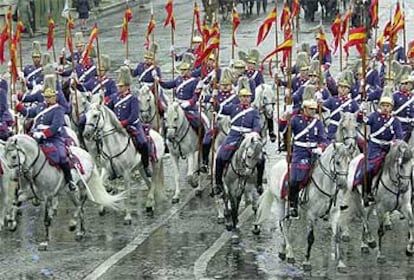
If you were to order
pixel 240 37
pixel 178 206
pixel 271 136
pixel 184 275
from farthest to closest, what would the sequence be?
pixel 240 37, pixel 271 136, pixel 178 206, pixel 184 275

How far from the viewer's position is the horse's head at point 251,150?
21.5m

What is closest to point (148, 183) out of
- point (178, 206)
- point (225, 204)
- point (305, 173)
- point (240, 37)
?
point (178, 206)

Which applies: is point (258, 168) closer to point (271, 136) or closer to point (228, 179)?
point (228, 179)

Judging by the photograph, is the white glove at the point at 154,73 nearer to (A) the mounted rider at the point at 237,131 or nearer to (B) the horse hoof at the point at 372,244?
(A) the mounted rider at the point at 237,131

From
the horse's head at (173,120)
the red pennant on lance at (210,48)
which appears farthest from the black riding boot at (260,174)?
the red pennant on lance at (210,48)

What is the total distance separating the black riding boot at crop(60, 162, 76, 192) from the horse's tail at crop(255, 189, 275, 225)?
10.3 feet

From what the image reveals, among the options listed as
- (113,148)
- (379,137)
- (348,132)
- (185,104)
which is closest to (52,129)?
(113,148)

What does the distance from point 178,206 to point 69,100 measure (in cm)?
412

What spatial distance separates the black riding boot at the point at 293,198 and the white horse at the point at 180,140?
4.79m

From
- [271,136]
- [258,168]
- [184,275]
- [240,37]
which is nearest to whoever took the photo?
[184,275]

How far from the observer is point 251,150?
21.5 meters

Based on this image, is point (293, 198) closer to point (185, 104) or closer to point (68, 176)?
point (68, 176)

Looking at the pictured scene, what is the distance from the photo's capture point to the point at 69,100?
89.8ft

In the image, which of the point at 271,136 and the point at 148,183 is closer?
the point at 148,183
